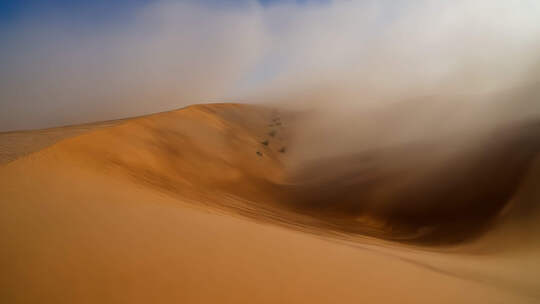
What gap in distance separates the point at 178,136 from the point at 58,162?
28.5ft

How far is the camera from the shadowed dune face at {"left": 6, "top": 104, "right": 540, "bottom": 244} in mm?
6867

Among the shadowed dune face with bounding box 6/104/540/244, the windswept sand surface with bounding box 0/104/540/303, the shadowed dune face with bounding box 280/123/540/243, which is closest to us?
the windswept sand surface with bounding box 0/104/540/303

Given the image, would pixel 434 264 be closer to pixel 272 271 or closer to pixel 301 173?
pixel 272 271

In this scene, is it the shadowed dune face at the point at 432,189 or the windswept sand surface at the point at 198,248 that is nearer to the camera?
→ the windswept sand surface at the point at 198,248

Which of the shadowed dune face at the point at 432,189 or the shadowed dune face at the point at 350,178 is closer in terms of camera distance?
the shadowed dune face at the point at 350,178

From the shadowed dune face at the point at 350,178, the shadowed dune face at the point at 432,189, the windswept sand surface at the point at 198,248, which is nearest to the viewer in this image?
the windswept sand surface at the point at 198,248

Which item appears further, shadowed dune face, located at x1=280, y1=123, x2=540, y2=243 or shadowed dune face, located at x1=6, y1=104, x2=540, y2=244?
shadowed dune face, located at x1=280, y1=123, x2=540, y2=243

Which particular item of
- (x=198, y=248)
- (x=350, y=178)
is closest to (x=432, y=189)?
(x=350, y=178)

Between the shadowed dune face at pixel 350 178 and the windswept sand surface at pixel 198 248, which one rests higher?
the shadowed dune face at pixel 350 178

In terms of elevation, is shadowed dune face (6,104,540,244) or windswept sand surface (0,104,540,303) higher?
shadowed dune face (6,104,540,244)

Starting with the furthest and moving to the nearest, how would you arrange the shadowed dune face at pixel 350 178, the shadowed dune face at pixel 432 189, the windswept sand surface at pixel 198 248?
the shadowed dune face at pixel 432 189, the shadowed dune face at pixel 350 178, the windswept sand surface at pixel 198 248

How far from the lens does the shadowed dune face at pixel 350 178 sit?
6.87 m

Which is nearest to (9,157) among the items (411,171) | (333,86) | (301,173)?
(411,171)

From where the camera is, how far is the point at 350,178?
11281mm
